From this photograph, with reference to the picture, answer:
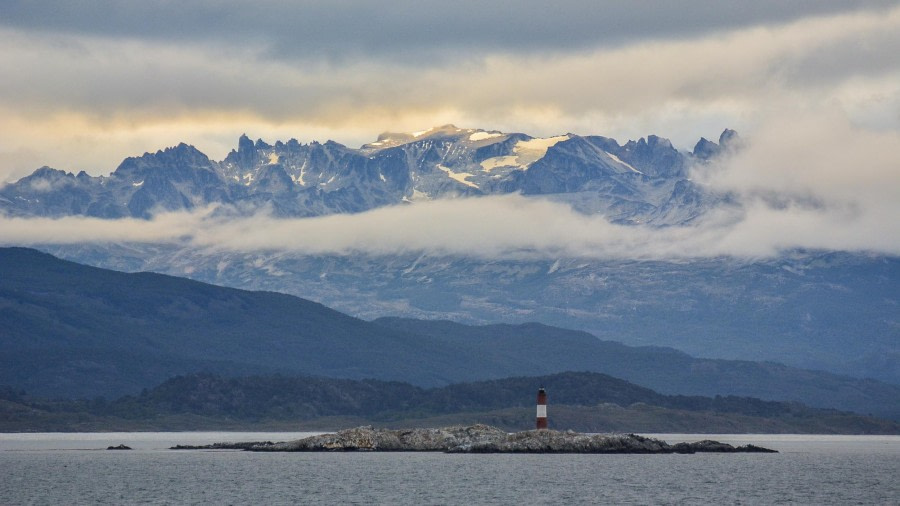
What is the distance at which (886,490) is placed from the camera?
181250 mm

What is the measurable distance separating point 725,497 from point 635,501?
38.5 ft

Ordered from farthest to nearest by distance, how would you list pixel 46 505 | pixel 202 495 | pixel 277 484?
pixel 277 484 < pixel 202 495 < pixel 46 505

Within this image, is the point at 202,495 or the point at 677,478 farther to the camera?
the point at 677,478

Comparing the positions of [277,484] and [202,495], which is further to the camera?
[277,484]

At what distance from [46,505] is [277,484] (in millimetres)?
34623

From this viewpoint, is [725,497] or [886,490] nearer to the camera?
[725,497]

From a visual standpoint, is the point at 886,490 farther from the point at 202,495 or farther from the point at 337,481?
the point at 202,495

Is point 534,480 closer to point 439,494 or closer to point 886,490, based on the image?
point 439,494

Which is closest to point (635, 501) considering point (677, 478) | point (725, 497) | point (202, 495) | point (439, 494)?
point (725, 497)

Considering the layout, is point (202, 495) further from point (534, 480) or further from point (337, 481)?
point (534, 480)

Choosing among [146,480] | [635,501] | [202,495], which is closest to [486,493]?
[635,501]

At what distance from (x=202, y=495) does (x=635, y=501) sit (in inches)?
1862

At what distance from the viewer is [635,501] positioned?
540 feet

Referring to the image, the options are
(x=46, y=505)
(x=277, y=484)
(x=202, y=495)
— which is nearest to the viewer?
(x=46, y=505)
